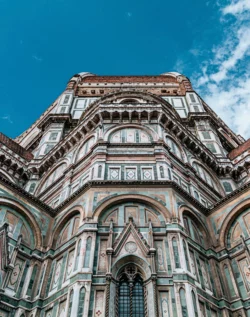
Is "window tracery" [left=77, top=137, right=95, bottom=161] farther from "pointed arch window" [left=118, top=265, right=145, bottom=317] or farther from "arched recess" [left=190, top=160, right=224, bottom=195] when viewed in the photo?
"pointed arch window" [left=118, top=265, right=145, bottom=317]

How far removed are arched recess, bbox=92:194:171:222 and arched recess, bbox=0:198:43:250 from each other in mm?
3545

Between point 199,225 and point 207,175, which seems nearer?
point 199,225

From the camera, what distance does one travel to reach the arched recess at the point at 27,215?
1715cm

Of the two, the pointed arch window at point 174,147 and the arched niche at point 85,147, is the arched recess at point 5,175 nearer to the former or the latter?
the arched niche at point 85,147

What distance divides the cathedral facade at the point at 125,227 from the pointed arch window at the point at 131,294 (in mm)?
40

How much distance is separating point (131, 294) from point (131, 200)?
5.00 meters

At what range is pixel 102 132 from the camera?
22.5 metres

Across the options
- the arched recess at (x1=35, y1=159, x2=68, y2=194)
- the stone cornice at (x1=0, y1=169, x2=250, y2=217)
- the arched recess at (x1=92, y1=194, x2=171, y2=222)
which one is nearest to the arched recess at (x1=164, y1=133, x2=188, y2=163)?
the stone cornice at (x1=0, y1=169, x2=250, y2=217)

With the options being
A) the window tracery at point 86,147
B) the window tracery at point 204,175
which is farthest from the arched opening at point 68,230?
the window tracery at point 204,175

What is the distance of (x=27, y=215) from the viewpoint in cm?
1762

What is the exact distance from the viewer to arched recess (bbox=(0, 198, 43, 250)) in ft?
56.3

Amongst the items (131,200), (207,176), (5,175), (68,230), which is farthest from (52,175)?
(207,176)

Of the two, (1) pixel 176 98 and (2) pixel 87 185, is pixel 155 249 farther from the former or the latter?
(1) pixel 176 98

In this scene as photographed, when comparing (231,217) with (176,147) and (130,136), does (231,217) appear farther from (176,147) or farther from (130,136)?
(130,136)
